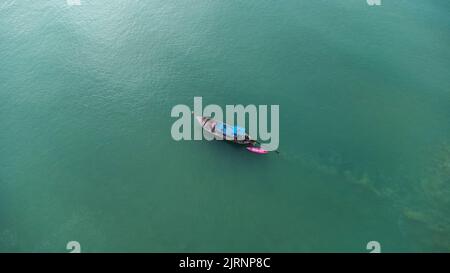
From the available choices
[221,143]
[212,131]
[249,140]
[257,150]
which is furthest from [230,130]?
[257,150]

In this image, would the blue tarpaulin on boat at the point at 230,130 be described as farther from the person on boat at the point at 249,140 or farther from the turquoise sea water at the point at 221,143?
the turquoise sea water at the point at 221,143

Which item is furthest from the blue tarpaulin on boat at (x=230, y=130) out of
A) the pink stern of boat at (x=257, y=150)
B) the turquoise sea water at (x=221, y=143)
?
the pink stern of boat at (x=257, y=150)

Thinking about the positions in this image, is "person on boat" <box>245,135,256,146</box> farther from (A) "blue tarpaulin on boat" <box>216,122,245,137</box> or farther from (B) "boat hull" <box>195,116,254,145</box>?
(A) "blue tarpaulin on boat" <box>216,122,245,137</box>

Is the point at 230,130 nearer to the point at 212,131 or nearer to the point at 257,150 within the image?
the point at 212,131

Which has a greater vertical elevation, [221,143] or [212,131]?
[212,131]

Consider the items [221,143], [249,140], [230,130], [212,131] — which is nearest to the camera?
[249,140]
